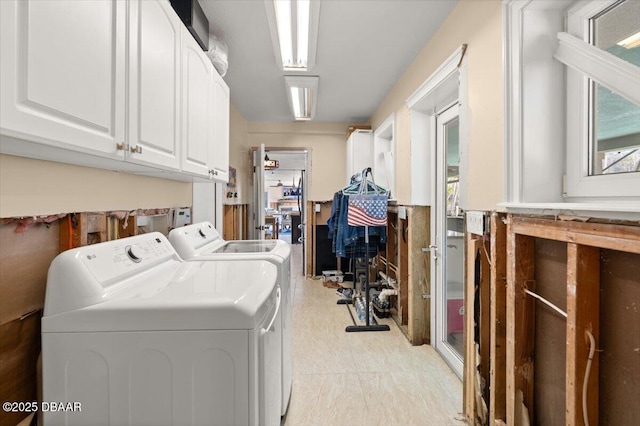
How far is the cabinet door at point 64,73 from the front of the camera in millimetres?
665

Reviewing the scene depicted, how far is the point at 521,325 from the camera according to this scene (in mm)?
1346

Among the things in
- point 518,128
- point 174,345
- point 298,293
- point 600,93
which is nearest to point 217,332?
point 174,345

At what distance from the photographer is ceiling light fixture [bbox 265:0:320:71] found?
6.07 ft

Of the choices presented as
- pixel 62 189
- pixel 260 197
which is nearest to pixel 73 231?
pixel 62 189

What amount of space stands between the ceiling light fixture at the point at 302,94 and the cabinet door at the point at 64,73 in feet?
7.08

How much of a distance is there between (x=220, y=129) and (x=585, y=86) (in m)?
2.06

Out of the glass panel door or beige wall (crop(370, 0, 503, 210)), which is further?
the glass panel door

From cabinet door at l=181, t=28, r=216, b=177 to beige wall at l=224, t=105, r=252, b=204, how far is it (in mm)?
1679

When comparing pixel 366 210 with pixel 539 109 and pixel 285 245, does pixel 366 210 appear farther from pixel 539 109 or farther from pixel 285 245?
pixel 539 109

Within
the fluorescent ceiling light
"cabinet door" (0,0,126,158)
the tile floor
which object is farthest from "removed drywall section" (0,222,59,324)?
the fluorescent ceiling light

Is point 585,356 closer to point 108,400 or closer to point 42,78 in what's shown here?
point 108,400

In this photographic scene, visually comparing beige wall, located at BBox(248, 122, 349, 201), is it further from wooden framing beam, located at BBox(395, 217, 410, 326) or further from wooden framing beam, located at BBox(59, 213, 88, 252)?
wooden framing beam, located at BBox(59, 213, 88, 252)

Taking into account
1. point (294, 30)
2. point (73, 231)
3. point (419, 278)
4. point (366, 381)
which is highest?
point (294, 30)

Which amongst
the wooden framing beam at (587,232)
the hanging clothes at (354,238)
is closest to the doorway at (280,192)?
the hanging clothes at (354,238)
